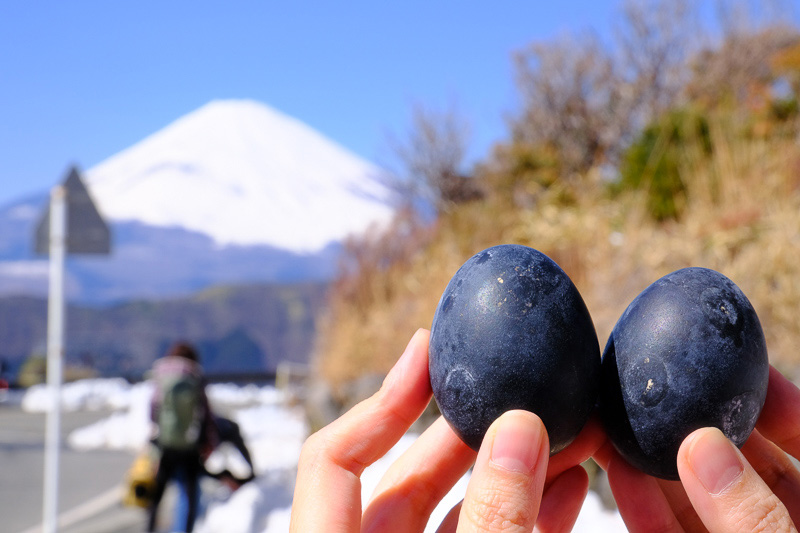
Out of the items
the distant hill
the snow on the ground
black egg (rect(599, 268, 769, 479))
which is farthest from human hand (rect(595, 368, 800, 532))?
the distant hill

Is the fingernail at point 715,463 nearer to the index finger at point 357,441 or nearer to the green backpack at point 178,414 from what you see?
the index finger at point 357,441

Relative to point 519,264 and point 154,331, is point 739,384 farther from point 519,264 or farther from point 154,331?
point 154,331

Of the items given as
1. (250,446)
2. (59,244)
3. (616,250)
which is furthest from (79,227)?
(616,250)

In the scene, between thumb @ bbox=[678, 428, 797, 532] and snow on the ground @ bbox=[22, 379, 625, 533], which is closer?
thumb @ bbox=[678, 428, 797, 532]

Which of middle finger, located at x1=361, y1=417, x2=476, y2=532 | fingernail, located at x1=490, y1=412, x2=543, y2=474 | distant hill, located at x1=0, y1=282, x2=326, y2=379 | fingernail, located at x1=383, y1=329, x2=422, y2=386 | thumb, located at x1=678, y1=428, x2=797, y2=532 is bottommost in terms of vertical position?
distant hill, located at x1=0, y1=282, x2=326, y2=379

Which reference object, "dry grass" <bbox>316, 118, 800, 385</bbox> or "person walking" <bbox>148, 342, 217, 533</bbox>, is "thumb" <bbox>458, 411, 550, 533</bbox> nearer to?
"dry grass" <bbox>316, 118, 800, 385</bbox>

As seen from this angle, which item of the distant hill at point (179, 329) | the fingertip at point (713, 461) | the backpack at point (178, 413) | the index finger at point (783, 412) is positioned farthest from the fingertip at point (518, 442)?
the distant hill at point (179, 329)

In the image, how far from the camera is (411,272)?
9320 millimetres

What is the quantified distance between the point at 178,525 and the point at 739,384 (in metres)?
5.16

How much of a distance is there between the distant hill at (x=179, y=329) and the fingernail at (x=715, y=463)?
1865cm

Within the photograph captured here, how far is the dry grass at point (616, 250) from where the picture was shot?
17.3ft

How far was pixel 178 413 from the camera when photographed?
5562 mm

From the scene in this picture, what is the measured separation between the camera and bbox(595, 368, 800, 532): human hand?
4.00 ft

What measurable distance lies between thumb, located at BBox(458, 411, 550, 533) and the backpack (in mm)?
4778
